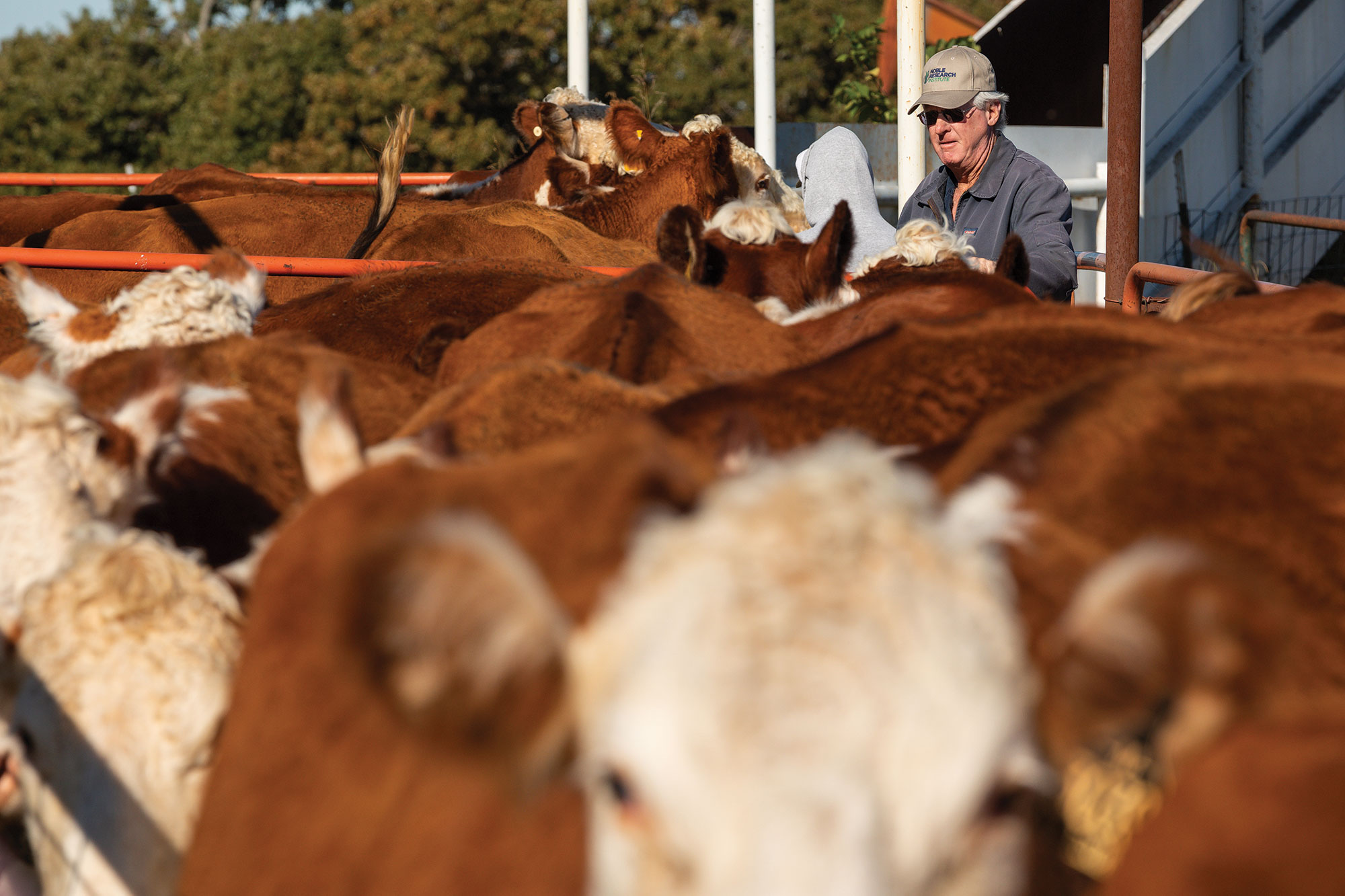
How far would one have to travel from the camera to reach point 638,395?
9.21 feet

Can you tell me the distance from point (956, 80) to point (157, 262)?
3.16 metres

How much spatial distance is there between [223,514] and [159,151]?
1224 inches

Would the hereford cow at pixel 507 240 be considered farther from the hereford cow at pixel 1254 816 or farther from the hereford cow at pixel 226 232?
the hereford cow at pixel 1254 816

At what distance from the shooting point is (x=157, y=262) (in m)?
4.84

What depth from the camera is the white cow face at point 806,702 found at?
1.26 metres

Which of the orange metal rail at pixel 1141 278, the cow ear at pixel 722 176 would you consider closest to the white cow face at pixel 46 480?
the orange metal rail at pixel 1141 278

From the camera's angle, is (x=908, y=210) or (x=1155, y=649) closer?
(x=1155, y=649)

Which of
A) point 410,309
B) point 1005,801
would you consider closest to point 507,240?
point 410,309

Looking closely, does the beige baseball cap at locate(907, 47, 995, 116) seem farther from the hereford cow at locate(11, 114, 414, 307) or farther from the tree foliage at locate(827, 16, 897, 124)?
the tree foliage at locate(827, 16, 897, 124)

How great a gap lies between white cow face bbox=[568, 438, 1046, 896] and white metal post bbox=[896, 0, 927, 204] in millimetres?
6922

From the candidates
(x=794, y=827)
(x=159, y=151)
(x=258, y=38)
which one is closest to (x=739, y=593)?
(x=794, y=827)

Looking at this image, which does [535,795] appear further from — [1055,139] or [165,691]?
[1055,139]

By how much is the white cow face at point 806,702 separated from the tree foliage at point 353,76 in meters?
19.7

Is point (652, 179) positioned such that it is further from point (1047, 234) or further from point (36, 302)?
point (36, 302)
